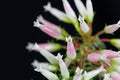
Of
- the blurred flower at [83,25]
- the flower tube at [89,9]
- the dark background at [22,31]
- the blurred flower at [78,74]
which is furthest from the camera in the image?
the dark background at [22,31]

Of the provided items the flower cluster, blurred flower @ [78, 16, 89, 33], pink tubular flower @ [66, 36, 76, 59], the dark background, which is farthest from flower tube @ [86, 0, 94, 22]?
the dark background

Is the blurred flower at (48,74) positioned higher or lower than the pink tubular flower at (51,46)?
lower

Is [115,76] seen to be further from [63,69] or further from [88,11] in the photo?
[88,11]

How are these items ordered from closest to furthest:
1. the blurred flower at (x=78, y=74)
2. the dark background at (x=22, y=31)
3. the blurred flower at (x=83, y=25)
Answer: the blurred flower at (x=78, y=74) → the blurred flower at (x=83, y=25) → the dark background at (x=22, y=31)

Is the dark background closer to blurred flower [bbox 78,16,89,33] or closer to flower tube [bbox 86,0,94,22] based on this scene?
flower tube [bbox 86,0,94,22]

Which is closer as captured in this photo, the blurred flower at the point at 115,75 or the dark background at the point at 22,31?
the blurred flower at the point at 115,75

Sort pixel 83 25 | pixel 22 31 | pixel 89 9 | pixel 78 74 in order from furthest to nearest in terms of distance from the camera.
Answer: pixel 22 31, pixel 89 9, pixel 83 25, pixel 78 74

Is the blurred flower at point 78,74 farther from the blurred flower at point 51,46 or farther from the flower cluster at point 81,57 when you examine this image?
the blurred flower at point 51,46

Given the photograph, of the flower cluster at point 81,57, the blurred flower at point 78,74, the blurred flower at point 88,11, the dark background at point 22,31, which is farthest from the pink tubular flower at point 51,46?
the dark background at point 22,31

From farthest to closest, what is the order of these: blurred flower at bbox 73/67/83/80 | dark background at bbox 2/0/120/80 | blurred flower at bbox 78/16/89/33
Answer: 1. dark background at bbox 2/0/120/80
2. blurred flower at bbox 78/16/89/33
3. blurred flower at bbox 73/67/83/80

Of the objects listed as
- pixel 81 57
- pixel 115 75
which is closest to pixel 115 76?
pixel 115 75

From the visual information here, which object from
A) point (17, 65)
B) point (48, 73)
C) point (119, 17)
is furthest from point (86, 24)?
point (17, 65)
